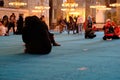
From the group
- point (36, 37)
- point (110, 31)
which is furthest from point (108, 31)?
point (36, 37)

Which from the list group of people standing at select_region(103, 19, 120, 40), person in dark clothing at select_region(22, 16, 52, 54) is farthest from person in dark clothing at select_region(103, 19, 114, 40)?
person in dark clothing at select_region(22, 16, 52, 54)

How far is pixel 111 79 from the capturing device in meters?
5.16

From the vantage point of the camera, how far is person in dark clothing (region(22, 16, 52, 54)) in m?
8.65

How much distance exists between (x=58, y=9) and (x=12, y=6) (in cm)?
816

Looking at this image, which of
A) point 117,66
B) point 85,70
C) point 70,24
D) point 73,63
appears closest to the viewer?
point 85,70

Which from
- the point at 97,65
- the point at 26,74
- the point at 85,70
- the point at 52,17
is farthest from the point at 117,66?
the point at 52,17

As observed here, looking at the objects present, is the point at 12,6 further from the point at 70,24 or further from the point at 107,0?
the point at 107,0

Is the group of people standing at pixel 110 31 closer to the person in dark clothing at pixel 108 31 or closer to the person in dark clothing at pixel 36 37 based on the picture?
the person in dark clothing at pixel 108 31

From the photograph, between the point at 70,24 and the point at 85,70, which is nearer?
the point at 85,70

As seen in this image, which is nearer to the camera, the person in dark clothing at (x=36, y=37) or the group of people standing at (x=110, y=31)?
the person in dark clothing at (x=36, y=37)

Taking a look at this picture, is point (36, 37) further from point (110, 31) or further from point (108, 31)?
point (110, 31)

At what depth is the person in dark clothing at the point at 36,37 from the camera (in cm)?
865

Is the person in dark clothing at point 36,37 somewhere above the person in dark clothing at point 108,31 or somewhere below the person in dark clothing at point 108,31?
above

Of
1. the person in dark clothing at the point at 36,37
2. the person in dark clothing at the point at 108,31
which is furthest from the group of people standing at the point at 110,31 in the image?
the person in dark clothing at the point at 36,37
